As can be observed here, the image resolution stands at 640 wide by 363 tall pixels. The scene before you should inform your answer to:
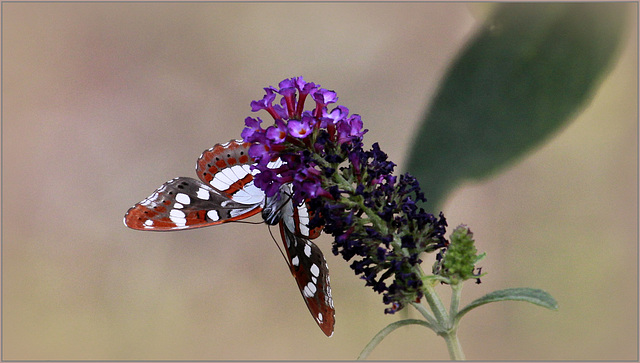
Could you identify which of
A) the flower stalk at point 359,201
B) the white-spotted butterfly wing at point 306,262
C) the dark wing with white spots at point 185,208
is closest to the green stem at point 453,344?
the flower stalk at point 359,201

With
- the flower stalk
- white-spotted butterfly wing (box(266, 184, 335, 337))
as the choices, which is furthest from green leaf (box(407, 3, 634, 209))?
the flower stalk

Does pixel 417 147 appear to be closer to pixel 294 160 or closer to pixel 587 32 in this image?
pixel 587 32

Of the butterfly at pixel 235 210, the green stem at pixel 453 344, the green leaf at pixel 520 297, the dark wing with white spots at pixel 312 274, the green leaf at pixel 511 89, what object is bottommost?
the green stem at pixel 453 344

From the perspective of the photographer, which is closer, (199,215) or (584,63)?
(199,215)

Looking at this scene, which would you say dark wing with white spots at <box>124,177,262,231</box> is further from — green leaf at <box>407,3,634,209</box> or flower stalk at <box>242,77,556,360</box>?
green leaf at <box>407,3,634,209</box>

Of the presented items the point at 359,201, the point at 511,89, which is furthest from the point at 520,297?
the point at 511,89

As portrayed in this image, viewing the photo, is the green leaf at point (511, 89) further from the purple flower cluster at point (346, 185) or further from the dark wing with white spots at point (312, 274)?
the purple flower cluster at point (346, 185)

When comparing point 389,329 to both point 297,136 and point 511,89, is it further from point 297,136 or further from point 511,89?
point 511,89

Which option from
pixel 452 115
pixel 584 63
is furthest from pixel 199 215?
pixel 584 63
